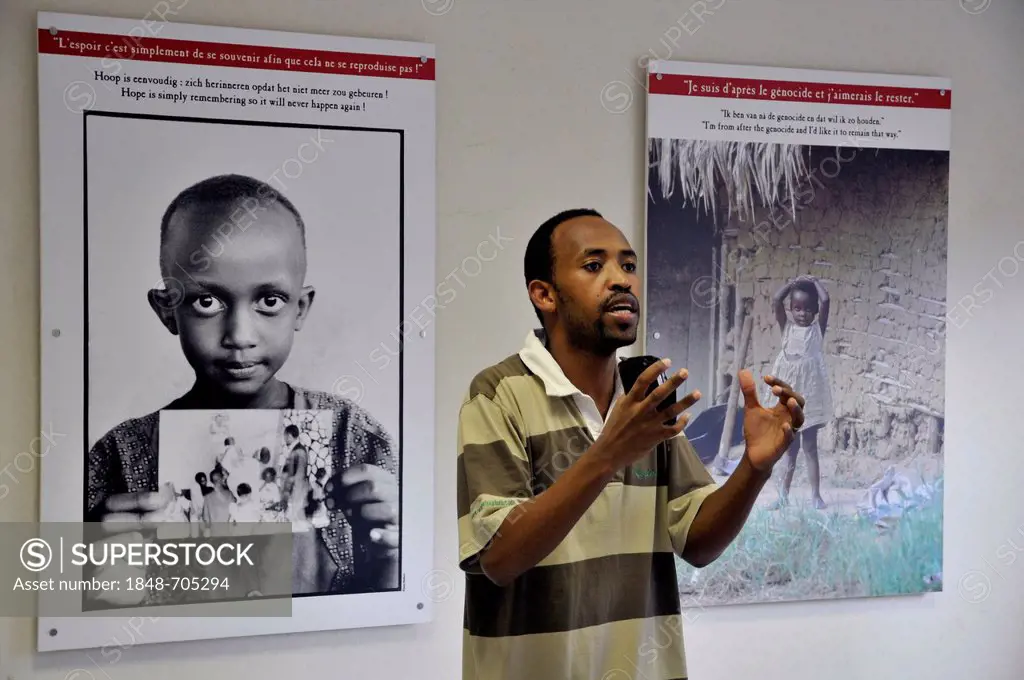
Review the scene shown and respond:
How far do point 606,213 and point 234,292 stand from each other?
3.22 feet

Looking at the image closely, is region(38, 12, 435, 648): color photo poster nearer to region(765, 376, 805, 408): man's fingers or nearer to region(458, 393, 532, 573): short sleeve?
region(458, 393, 532, 573): short sleeve

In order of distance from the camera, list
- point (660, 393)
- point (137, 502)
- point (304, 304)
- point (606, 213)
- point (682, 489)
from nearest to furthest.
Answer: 1. point (660, 393)
2. point (682, 489)
3. point (137, 502)
4. point (304, 304)
5. point (606, 213)

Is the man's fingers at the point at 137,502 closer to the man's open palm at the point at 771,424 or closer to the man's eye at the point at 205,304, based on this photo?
the man's eye at the point at 205,304

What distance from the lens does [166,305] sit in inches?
88.2

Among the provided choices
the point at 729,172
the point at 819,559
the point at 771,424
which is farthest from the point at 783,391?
the point at 819,559

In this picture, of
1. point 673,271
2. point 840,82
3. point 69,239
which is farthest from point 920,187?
point 69,239

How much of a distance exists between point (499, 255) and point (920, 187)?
1.25 metres

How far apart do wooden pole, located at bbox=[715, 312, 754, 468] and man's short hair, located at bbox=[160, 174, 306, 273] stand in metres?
1.21

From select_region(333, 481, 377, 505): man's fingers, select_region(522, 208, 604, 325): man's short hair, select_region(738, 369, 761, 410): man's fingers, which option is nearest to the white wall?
select_region(333, 481, 377, 505): man's fingers

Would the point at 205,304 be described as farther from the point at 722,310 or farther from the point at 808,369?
the point at 808,369

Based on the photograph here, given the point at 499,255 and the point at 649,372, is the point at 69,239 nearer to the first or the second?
the point at 499,255

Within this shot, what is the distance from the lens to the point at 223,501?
7.43 ft

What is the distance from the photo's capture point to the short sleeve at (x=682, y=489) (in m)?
1.46

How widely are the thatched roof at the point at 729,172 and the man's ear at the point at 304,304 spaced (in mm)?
932
